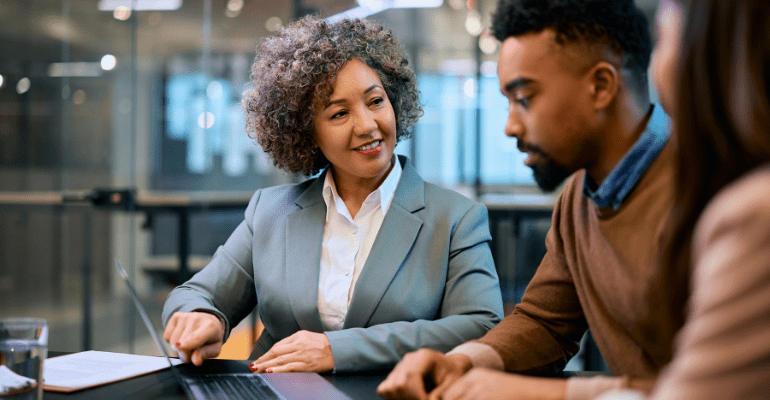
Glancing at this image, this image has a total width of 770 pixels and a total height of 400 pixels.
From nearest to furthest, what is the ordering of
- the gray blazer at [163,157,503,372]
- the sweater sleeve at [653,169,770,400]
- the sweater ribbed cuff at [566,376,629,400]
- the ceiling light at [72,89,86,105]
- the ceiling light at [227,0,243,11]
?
the sweater sleeve at [653,169,770,400]
the sweater ribbed cuff at [566,376,629,400]
the gray blazer at [163,157,503,372]
the ceiling light at [72,89,86,105]
the ceiling light at [227,0,243,11]

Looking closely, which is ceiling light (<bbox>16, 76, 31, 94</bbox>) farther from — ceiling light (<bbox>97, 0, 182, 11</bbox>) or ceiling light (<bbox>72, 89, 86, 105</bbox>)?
ceiling light (<bbox>97, 0, 182, 11</bbox>)

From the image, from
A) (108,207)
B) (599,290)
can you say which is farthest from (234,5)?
(599,290)

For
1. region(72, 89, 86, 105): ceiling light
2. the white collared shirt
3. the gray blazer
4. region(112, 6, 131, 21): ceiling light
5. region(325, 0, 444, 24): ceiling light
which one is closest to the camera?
the gray blazer

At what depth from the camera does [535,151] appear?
0.94m

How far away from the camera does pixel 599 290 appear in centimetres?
100

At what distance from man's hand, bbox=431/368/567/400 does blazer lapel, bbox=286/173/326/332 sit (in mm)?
609

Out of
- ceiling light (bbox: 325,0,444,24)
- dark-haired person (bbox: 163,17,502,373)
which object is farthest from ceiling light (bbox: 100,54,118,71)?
dark-haired person (bbox: 163,17,502,373)

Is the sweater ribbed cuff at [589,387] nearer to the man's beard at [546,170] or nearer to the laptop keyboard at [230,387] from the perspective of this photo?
the man's beard at [546,170]

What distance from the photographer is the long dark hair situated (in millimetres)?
474

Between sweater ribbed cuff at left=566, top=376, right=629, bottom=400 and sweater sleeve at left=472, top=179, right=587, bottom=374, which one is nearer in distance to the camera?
sweater ribbed cuff at left=566, top=376, right=629, bottom=400

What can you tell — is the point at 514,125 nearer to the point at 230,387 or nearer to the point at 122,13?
the point at 230,387

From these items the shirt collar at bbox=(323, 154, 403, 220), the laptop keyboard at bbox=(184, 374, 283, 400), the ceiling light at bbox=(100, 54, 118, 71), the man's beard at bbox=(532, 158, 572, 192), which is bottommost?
the laptop keyboard at bbox=(184, 374, 283, 400)

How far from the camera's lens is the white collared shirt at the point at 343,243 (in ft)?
4.68

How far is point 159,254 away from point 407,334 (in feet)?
10.8
